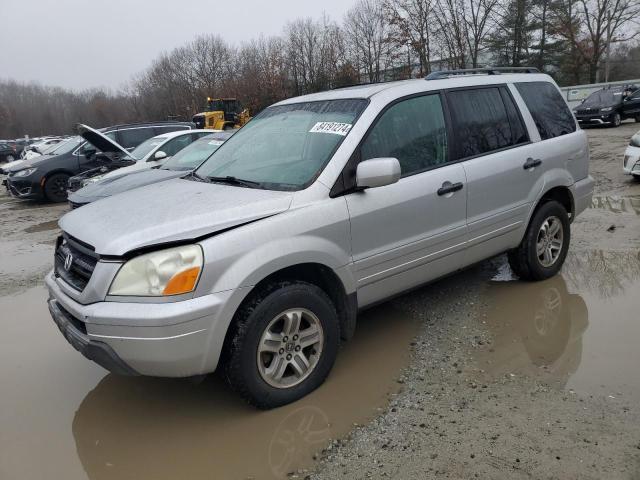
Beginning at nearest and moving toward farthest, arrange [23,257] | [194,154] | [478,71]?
[478,71] < [23,257] < [194,154]

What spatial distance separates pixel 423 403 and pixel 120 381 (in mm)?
2114

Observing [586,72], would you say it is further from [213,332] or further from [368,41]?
[213,332]

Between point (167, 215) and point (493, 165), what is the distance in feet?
8.45

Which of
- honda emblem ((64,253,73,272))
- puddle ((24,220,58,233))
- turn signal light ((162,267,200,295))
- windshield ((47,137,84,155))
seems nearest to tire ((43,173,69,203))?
windshield ((47,137,84,155))

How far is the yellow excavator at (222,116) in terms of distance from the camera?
93.4ft

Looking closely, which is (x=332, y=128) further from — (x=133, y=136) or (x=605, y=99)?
(x=605, y=99)

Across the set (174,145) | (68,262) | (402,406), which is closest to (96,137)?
(174,145)

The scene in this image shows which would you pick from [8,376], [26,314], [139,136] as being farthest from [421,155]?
[139,136]

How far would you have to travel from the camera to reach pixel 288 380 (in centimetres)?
308

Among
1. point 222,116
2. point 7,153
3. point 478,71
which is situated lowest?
point 7,153

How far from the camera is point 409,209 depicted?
349cm

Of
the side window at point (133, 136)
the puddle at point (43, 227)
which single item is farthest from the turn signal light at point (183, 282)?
the side window at point (133, 136)

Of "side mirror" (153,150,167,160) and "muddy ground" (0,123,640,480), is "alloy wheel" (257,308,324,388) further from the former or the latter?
"side mirror" (153,150,167,160)

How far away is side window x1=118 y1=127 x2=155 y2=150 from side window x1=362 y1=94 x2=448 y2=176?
11027 millimetres
